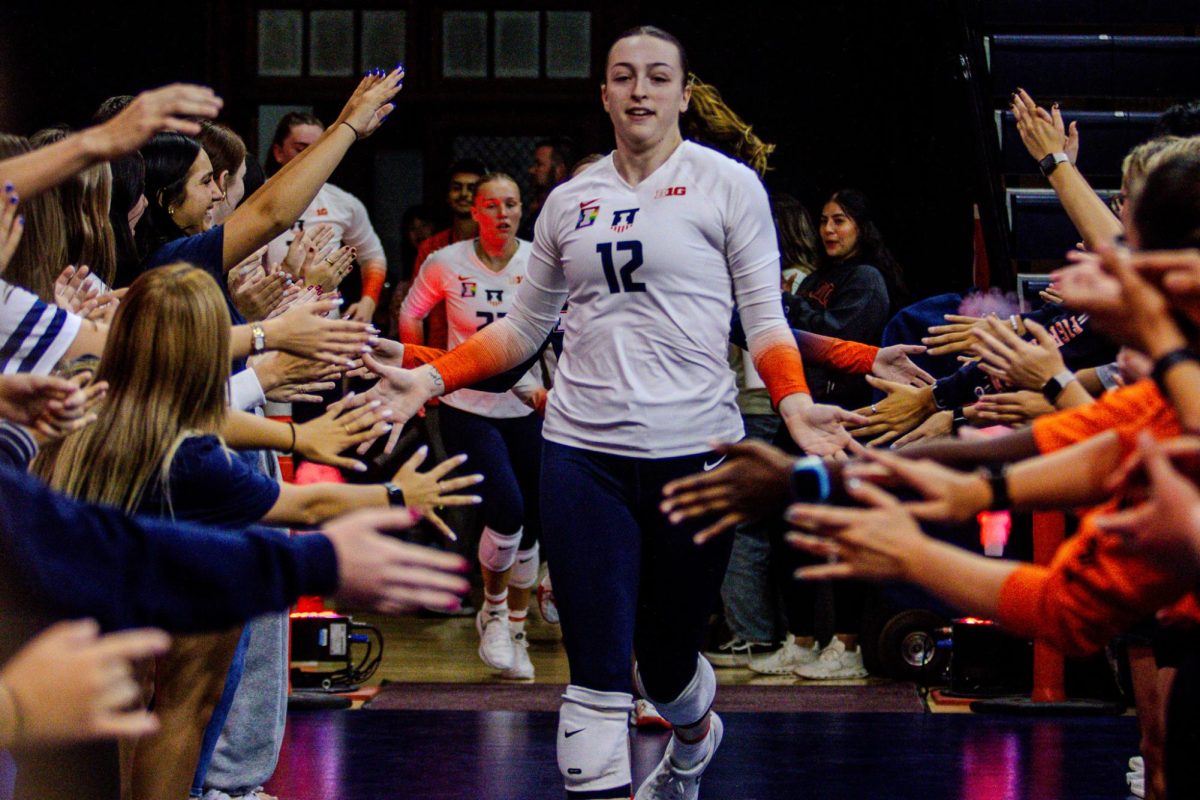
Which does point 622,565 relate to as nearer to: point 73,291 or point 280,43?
point 73,291

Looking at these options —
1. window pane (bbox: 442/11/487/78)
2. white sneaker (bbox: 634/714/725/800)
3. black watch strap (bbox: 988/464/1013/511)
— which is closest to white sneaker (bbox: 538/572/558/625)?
white sneaker (bbox: 634/714/725/800)

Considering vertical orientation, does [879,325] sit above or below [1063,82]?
below

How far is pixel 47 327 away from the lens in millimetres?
2816

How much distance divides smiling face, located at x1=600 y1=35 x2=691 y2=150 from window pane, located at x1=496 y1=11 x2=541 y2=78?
203 inches

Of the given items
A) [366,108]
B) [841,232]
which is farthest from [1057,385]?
[841,232]

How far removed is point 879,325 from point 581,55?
345 centimetres

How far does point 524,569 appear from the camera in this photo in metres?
6.03

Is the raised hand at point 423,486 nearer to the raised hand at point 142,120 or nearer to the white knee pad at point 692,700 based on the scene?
the raised hand at point 142,120

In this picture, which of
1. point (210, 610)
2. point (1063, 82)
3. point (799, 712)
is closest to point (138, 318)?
point (210, 610)

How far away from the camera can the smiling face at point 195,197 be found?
3.71m

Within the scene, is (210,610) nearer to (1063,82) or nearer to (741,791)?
(741,791)

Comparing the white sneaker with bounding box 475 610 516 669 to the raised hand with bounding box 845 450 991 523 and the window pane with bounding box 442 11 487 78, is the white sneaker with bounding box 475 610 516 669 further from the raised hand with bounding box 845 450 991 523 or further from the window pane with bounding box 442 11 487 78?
the raised hand with bounding box 845 450 991 523

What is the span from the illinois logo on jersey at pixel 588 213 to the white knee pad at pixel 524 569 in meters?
2.78

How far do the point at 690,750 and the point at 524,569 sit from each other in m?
2.43
